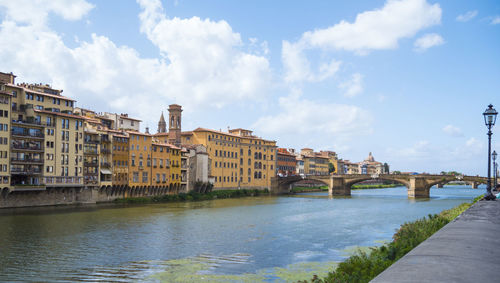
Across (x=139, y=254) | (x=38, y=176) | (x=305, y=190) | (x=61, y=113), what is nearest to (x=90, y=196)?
(x=38, y=176)

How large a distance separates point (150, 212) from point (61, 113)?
60.7 ft

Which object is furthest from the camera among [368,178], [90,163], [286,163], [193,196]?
[286,163]

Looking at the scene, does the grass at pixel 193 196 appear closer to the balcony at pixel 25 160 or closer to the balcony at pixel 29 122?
the balcony at pixel 25 160

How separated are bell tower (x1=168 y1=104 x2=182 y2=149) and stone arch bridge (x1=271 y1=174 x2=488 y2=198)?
2931 centimetres

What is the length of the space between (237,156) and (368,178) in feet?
94.7

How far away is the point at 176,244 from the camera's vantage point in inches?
1135

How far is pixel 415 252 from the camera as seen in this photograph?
27.3ft

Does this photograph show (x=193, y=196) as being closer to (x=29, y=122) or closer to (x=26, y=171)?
(x=26, y=171)

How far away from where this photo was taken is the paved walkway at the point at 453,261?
6113 millimetres

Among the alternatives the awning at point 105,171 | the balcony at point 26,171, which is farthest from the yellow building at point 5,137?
the awning at point 105,171

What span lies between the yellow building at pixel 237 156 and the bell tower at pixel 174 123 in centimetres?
283

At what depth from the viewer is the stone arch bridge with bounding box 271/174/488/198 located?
84062 mm

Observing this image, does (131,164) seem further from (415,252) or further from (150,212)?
(415,252)

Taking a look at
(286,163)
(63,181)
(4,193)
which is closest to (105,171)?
(63,181)
